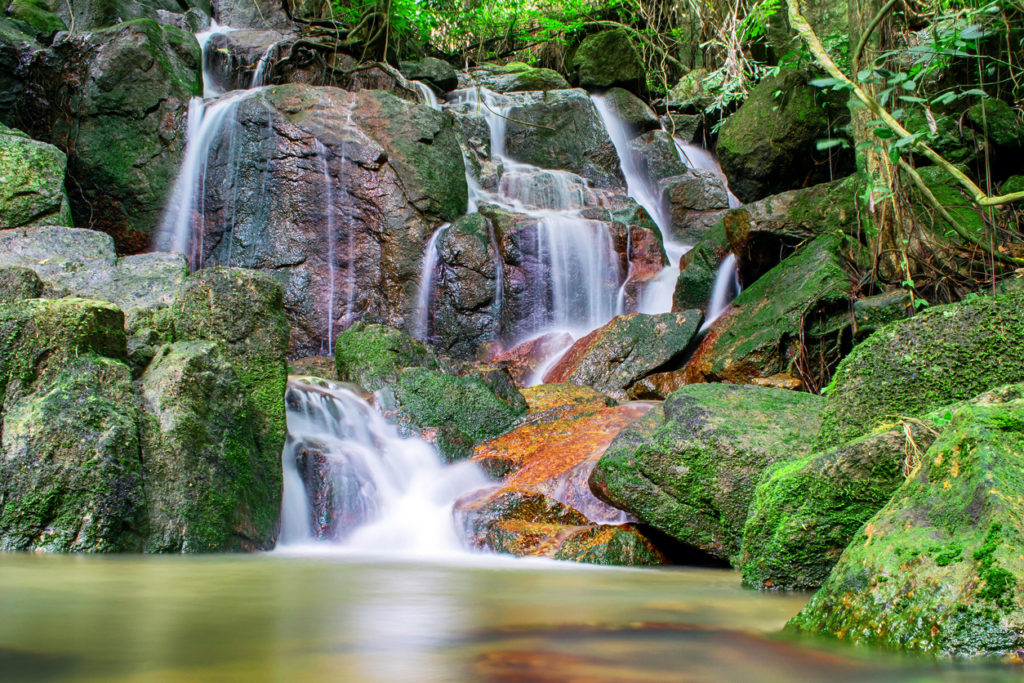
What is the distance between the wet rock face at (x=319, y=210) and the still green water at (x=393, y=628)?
23.6ft

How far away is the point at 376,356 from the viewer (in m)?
8.38

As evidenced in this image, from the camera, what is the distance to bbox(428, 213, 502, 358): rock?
11.4 metres

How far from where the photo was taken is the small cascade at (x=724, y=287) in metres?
10.5

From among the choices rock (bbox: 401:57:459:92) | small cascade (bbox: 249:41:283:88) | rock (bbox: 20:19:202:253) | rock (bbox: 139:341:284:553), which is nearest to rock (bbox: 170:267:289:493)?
rock (bbox: 139:341:284:553)

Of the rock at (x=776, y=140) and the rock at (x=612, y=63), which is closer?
the rock at (x=776, y=140)

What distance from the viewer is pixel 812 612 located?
99.1 inches

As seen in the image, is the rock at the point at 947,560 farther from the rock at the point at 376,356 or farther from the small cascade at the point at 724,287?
the small cascade at the point at 724,287

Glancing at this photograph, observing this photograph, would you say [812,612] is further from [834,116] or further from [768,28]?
[768,28]

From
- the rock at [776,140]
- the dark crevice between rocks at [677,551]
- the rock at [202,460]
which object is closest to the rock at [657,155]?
the rock at [776,140]

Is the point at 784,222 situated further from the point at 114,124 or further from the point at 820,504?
the point at 114,124

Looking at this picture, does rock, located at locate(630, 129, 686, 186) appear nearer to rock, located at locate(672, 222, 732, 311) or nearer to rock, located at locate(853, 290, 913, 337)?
rock, located at locate(672, 222, 732, 311)

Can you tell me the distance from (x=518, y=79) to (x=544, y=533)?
1444 cm

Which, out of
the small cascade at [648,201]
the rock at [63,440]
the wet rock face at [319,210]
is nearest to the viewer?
the rock at [63,440]

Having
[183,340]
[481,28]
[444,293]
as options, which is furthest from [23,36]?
[481,28]
